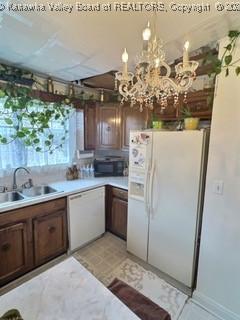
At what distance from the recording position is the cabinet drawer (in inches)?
103

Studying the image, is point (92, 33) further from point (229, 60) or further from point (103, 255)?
point (103, 255)

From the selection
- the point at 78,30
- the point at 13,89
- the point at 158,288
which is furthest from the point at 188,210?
the point at 13,89

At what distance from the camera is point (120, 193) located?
268 cm

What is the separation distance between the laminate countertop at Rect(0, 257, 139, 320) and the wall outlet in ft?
4.03

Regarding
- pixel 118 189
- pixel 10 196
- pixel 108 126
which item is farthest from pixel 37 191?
pixel 108 126

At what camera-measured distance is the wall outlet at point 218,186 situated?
5.34 feet

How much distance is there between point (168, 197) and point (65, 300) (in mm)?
1363

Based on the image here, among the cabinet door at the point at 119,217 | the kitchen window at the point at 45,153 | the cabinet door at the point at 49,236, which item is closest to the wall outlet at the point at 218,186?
the cabinet door at the point at 119,217

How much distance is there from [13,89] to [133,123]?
1.62m

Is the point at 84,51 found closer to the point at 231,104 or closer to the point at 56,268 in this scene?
the point at 231,104

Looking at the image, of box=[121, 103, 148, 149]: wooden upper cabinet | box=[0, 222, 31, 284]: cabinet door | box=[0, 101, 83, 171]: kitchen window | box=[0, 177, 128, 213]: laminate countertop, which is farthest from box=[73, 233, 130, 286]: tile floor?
box=[121, 103, 148, 149]: wooden upper cabinet

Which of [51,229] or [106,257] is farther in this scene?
[106,257]

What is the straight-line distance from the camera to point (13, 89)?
218 centimetres

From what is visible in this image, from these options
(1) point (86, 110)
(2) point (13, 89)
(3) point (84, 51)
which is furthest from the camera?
(1) point (86, 110)
